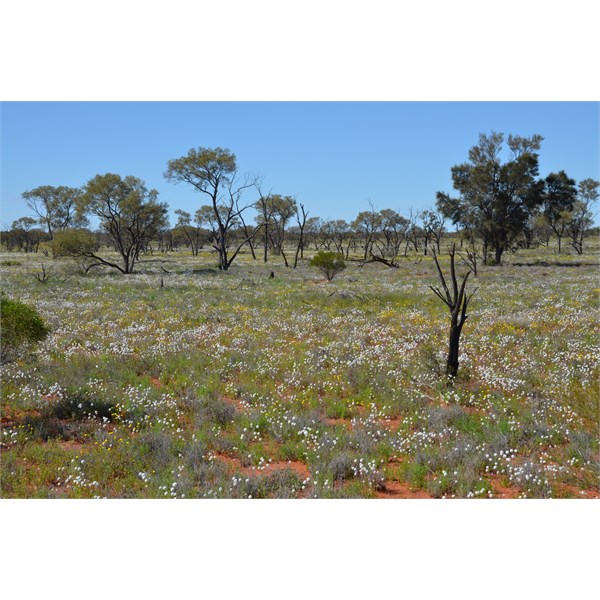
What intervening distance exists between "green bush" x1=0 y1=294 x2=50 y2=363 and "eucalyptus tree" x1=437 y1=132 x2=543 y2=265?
47520 millimetres

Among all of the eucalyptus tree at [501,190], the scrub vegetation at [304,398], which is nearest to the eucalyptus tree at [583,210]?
the eucalyptus tree at [501,190]

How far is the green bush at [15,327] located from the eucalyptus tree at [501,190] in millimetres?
47520

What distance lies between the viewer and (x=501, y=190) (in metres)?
49.8

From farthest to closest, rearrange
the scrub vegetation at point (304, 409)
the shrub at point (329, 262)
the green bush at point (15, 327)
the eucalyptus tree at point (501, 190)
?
the eucalyptus tree at point (501, 190)
the shrub at point (329, 262)
the green bush at point (15, 327)
the scrub vegetation at point (304, 409)

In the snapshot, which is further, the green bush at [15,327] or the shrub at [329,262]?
the shrub at [329,262]

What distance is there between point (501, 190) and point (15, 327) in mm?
51178

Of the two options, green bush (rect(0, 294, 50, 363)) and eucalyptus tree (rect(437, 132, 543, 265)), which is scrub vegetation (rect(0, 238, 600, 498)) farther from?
eucalyptus tree (rect(437, 132, 543, 265))

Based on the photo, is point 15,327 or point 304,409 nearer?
point 15,327

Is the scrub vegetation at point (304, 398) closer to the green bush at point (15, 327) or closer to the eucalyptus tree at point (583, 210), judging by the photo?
the green bush at point (15, 327)

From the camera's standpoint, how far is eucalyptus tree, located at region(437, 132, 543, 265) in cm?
4891

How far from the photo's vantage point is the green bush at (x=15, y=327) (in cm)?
830

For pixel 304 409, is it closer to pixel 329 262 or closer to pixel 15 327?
pixel 15 327

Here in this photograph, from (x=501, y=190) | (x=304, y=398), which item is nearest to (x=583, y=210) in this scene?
(x=501, y=190)

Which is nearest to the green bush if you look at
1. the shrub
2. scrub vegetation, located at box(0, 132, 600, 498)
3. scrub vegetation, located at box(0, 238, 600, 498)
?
scrub vegetation, located at box(0, 132, 600, 498)
